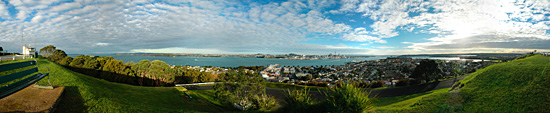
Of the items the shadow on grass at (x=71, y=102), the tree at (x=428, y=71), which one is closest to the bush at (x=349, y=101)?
the shadow on grass at (x=71, y=102)

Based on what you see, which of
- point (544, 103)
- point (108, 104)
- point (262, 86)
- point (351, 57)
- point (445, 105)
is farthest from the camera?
point (351, 57)

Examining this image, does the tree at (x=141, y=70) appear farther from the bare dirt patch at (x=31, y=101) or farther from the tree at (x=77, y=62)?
the bare dirt patch at (x=31, y=101)

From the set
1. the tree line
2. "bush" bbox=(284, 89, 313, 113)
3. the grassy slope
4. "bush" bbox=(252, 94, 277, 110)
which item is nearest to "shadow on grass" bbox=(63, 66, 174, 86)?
the tree line

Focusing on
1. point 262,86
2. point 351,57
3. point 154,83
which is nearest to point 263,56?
point 351,57

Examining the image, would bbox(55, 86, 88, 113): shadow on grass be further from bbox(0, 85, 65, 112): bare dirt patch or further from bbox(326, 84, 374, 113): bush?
bbox(326, 84, 374, 113): bush

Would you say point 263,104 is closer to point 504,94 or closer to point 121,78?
point 504,94

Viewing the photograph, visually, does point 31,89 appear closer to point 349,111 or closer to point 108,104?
point 108,104

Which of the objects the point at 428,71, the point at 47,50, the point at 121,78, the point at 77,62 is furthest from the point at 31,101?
the point at 47,50
